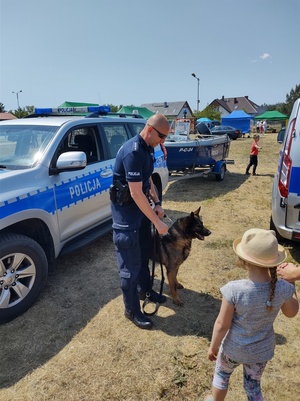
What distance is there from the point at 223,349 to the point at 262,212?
197 inches

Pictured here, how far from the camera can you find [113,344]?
2.60m

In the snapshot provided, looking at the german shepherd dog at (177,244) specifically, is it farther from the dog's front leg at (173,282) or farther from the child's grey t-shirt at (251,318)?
the child's grey t-shirt at (251,318)

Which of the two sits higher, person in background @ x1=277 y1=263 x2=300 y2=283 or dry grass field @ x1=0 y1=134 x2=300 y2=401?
person in background @ x1=277 y1=263 x2=300 y2=283

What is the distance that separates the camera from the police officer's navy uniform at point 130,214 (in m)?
2.31

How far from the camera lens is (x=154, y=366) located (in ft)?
7.75

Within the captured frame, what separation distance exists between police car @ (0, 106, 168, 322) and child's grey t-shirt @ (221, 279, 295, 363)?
2.05 meters

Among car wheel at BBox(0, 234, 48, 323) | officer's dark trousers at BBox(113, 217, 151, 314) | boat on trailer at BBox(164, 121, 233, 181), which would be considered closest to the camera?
officer's dark trousers at BBox(113, 217, 151, 314)

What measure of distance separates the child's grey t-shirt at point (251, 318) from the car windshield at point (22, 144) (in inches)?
98.8

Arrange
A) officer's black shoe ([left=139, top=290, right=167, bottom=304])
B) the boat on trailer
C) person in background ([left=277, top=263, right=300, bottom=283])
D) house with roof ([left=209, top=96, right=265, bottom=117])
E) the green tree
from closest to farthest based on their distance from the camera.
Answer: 1. person in background ([left=277, top=263, right=300, bottom=283])
2. officer's black shoe ([left=139, top=290, right=167, bottom=304])
3. the boat on trailer
4. the green tree
5. house with roof ([left=209, top=96, right=265, bottom=117])

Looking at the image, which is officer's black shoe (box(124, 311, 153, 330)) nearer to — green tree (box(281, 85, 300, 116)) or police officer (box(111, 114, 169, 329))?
police officer (box(111, 114, 169, 329))

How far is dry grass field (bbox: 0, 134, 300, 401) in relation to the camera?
216 cm

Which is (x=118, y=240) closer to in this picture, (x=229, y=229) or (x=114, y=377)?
(x=114, y=377)

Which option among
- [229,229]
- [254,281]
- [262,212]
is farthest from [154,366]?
[262,212]

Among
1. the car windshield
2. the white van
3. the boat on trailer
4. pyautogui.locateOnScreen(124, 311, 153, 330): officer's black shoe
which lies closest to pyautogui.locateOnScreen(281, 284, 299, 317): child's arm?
pyautogui.locateOnScreen(124, 311, 153, 330): officer's black shoe
